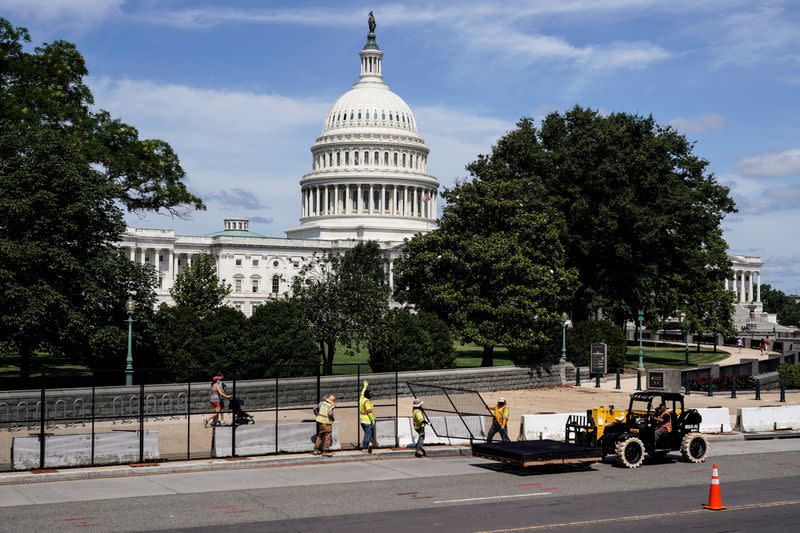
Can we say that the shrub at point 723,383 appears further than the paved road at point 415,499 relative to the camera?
Yes

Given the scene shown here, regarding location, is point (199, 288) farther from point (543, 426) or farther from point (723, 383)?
point (543, 426)

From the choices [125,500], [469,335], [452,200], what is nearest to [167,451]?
[125,500]

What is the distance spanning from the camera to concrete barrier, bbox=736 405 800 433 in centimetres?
3634

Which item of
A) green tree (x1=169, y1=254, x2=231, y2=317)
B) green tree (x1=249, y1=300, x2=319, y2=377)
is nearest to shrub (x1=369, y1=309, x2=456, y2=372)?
green tree (x1=249, y1=300, x2=319, y2=377)

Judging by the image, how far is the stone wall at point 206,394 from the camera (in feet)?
109

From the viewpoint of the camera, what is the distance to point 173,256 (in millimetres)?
169125

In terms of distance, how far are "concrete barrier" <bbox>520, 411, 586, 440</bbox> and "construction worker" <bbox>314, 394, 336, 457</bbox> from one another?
6.52 meters

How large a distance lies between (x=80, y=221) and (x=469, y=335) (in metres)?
20.4

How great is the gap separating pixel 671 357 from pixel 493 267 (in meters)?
29.2

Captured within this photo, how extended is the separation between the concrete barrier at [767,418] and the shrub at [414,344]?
19859mm

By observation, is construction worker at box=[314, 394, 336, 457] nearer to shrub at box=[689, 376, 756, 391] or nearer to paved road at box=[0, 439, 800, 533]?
paved road at box=[0, 439, 800, 533]

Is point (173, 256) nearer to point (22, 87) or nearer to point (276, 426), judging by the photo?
point (22, 87)

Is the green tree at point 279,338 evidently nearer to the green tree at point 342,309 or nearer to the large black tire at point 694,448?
the green tree at point 342,309

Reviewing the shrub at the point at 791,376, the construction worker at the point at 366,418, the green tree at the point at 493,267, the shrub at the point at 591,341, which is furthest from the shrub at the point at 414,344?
the construction worker at the point at 366,418
